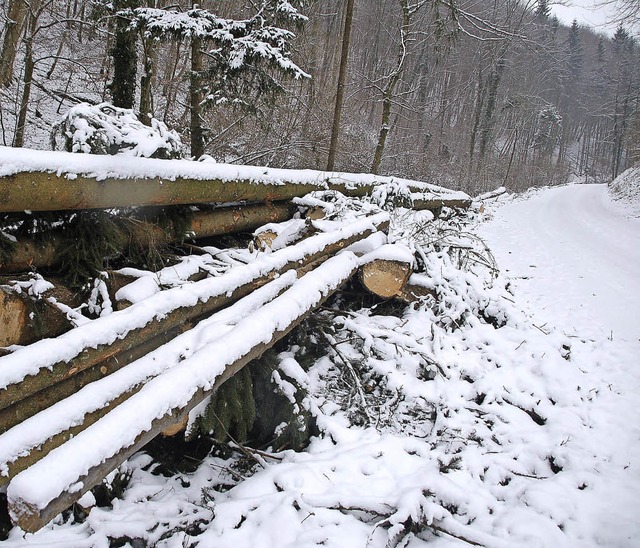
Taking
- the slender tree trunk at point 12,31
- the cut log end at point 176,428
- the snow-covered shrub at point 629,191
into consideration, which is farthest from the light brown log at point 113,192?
the snow-covered shrub at point 629,191

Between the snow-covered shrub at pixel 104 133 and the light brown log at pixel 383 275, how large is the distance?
2.21 meters

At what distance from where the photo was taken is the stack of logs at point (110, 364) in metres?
1.41

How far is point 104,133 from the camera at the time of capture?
9.75ft

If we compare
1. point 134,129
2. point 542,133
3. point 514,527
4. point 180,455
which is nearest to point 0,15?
point 134,129

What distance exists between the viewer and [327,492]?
231cm

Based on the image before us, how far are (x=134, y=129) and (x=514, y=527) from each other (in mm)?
3686

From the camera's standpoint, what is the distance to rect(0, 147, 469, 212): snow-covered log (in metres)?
2.21

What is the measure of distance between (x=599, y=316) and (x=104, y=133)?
17.8 ft

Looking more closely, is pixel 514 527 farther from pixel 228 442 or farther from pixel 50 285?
pixel 50 285

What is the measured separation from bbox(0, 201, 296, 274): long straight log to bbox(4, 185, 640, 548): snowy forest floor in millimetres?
1326

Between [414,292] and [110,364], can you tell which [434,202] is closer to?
[414,292]

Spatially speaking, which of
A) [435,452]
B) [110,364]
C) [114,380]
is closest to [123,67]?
[110,364]

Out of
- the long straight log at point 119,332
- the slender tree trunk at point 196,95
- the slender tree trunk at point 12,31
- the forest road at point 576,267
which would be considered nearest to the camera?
the long straight log at point 119,332

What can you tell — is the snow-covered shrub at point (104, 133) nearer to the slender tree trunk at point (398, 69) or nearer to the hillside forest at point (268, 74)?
the hillside forest at point (268, 74)
